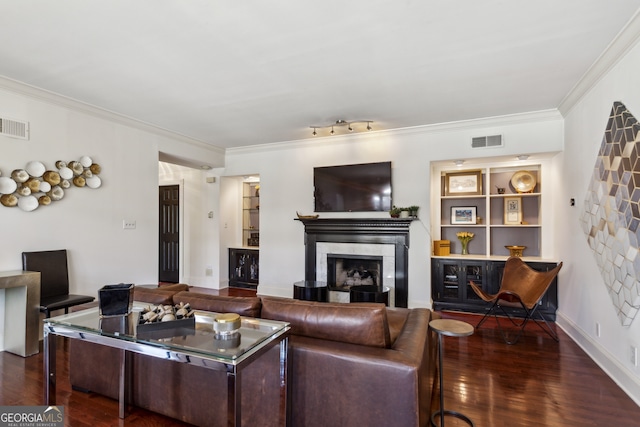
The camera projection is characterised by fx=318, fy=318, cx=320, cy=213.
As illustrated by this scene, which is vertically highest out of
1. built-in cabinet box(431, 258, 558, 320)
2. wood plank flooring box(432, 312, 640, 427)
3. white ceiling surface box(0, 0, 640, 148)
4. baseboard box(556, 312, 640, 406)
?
white ceiling surface box(0, 0, 640, 148)

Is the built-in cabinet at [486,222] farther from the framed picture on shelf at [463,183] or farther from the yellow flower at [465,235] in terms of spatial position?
the yellow flower at [465,235]

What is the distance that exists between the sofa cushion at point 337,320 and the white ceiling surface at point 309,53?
1889 mm

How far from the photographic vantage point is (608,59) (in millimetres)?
2584

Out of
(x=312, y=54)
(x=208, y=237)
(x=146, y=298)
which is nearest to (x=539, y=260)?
(x=312, y=54)

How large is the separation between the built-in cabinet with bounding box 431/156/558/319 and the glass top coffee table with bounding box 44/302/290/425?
138 inches

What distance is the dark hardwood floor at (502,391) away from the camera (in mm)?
2057

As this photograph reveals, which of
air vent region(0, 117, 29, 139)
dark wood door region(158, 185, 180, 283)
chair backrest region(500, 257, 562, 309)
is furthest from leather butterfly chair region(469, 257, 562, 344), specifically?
dark wood door region(158, 185, 180, 283)

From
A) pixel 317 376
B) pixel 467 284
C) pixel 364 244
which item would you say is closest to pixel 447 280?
pixel 467 284

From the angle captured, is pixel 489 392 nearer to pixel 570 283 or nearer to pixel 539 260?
pixel 570 283

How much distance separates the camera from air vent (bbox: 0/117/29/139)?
123 inches

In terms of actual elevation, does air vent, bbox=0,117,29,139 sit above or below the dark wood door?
above

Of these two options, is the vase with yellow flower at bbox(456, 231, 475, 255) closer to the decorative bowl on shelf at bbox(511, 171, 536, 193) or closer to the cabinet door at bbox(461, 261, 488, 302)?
the cabinet door at bbox(461, 261, 488, 302)

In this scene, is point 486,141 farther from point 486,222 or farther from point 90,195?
point 90,195

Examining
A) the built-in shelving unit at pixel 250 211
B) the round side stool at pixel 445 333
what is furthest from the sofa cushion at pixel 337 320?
the built-in shelving unit at pixel 250 211
